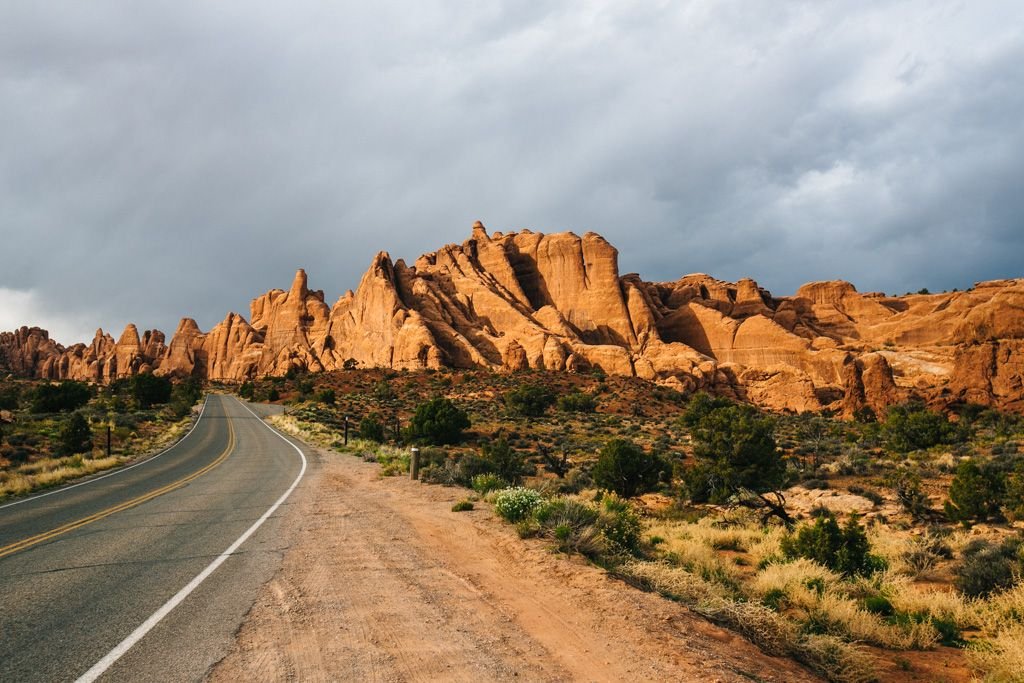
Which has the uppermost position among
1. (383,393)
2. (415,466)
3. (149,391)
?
(149,391)

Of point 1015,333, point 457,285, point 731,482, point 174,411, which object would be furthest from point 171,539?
point 457,285

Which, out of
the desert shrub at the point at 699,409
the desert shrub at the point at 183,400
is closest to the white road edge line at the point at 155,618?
the desert shrub at the point at 699,409

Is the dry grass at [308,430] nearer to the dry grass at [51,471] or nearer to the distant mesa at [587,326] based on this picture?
the dry grass at [51,471]

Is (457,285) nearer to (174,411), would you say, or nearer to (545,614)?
(174,411)

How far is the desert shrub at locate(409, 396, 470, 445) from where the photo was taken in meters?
36.2

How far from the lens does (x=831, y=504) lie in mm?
19109

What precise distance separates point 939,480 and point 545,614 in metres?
22.7

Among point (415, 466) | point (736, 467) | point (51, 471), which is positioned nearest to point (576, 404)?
point (736, 467)

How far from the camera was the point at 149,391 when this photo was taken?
62562mm

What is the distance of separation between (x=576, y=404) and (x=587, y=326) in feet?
135

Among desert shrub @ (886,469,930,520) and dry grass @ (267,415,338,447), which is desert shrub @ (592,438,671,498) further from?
dry grass @ (267,415,338,447)

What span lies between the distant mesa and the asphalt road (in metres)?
70.0

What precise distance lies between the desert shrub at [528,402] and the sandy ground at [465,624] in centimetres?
4372

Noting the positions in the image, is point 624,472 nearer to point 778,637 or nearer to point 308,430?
point 778,637
